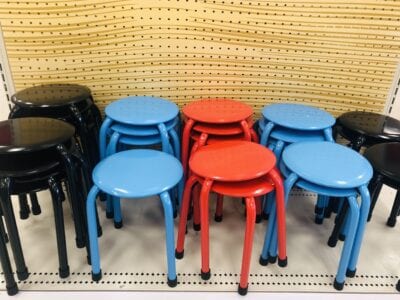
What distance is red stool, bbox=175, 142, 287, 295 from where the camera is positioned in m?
1.39

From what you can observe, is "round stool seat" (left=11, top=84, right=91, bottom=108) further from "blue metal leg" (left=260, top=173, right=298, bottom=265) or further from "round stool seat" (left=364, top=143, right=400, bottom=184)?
"round stool seat" (left=364, top=143, right=400, bottom=184)

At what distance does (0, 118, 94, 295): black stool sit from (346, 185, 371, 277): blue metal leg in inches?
47.8

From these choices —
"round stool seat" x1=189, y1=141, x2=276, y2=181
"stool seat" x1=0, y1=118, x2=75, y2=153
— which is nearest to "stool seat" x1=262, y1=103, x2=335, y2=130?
"round stool seat" x1=189, y1=141, x2=276, y2=181

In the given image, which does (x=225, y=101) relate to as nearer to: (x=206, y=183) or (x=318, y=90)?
(x=318, y=90)

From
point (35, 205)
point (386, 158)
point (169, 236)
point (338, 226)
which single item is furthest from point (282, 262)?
point (35, 205)

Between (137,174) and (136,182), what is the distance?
0.07m

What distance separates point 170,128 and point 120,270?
747 mm

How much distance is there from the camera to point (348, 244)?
146 cm

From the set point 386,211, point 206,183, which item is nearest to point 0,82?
point 206,183

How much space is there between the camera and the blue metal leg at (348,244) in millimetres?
1393

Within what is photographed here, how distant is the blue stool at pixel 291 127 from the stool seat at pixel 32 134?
3.29 ft

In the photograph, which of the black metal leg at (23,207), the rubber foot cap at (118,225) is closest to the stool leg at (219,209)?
the rubber foot cap at (118,225)

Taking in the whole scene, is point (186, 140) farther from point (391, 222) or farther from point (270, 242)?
point (391, 222)

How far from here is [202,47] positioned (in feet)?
6.46
